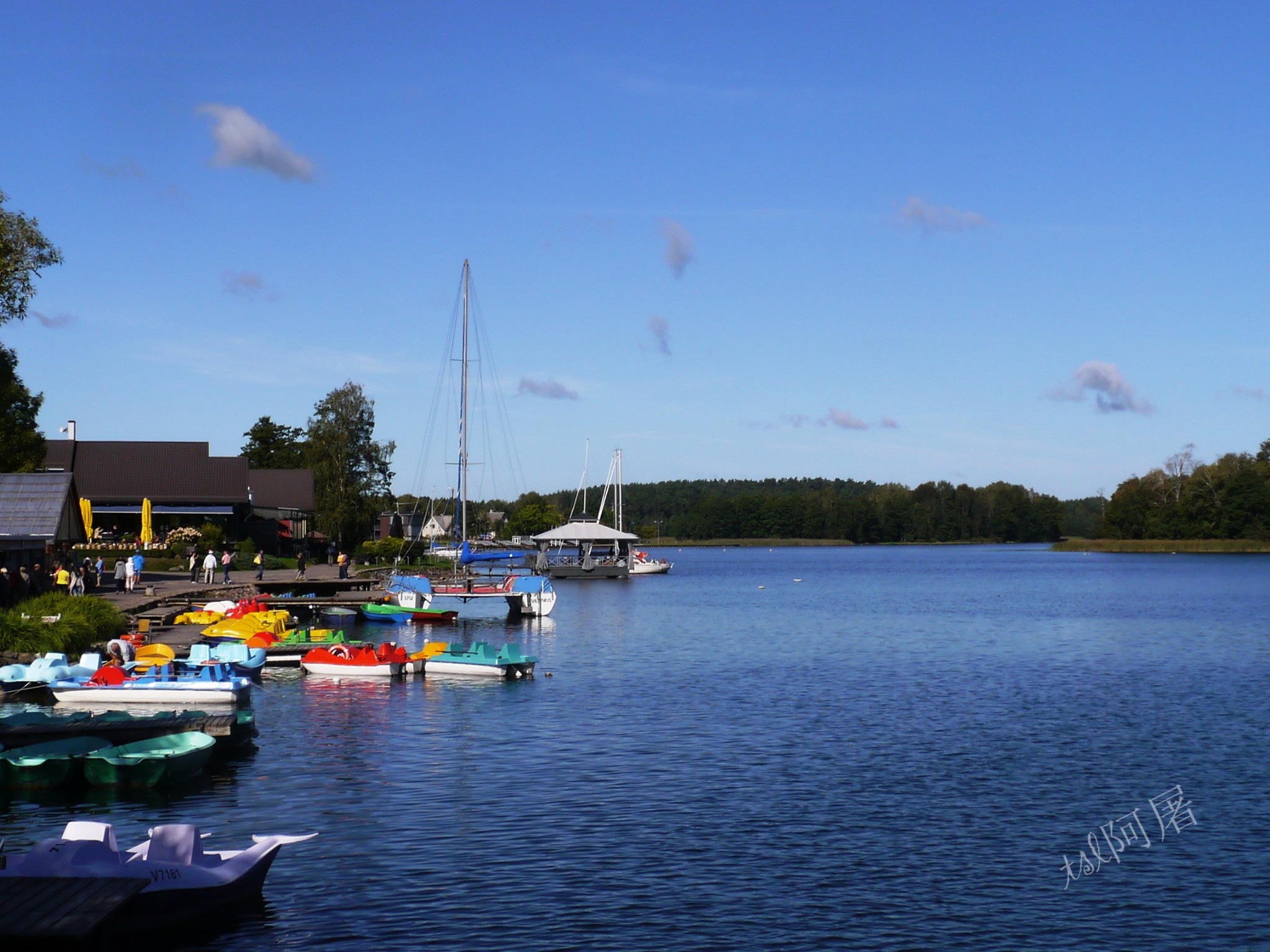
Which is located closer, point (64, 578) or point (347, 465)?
point (64, 578)

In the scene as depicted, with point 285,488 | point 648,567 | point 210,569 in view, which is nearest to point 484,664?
point 210,569

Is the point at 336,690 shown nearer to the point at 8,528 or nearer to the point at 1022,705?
the point at 8,528

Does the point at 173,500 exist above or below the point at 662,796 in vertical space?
above

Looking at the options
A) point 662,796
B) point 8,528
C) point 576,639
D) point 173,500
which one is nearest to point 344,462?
point 173,500

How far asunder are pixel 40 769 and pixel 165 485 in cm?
6257

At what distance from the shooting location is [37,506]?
41.6 meters

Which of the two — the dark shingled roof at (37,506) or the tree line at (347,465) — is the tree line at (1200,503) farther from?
the dark shingled roof at (37,506)

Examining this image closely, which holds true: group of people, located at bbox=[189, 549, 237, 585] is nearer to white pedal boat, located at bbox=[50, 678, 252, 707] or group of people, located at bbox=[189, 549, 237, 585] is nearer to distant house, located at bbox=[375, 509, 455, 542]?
distant house, located at bbox=[375, 509, 455, 542]

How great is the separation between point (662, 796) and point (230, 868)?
8.61 m

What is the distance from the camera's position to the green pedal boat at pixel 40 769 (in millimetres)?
20766

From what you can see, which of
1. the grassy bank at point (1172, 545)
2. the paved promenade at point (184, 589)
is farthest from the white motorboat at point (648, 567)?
the grassy bank at point (1172, 545)

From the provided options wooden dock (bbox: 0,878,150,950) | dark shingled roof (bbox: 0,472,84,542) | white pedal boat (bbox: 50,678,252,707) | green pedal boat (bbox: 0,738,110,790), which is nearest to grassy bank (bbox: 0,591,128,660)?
dark shingled roof (bbox: 0,472,84,542)

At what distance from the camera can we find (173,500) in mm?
78562

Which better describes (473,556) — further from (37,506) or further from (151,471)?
(151,471)
